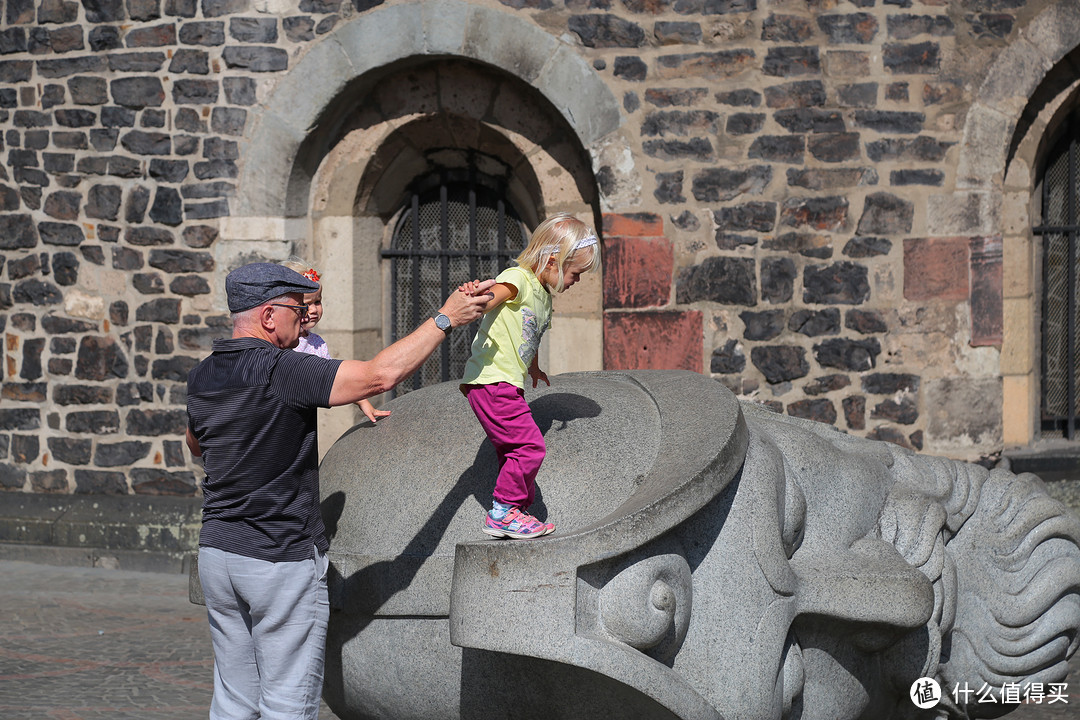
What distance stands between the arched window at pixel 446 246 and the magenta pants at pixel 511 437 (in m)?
5.44

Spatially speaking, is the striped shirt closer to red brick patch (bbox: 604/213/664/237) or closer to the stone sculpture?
the stone sculpture

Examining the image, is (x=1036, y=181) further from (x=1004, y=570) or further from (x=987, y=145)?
(x=1004, y=570)

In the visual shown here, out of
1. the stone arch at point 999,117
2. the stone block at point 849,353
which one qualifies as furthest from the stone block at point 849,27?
the stone block at point 849,353

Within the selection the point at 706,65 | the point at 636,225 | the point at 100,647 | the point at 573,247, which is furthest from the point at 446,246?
the point at 573,247

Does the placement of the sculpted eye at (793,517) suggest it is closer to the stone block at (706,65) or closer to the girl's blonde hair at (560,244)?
the girl's blonde hair at (560,244)

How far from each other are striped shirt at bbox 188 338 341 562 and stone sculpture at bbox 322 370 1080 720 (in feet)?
1.00

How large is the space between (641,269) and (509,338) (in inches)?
167

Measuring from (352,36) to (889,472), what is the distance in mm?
5181

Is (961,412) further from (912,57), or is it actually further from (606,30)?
(606,30)

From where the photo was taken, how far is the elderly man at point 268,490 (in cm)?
281

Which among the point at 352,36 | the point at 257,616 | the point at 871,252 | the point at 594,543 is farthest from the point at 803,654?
the point at 352,36

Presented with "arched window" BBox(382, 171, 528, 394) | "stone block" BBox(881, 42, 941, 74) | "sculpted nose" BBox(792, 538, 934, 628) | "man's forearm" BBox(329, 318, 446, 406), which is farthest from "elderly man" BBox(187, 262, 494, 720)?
"arched window" BBox(382, 171, 528, 394)

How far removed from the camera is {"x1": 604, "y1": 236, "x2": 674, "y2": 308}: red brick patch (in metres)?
7.27

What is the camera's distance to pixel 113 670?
5.27m
